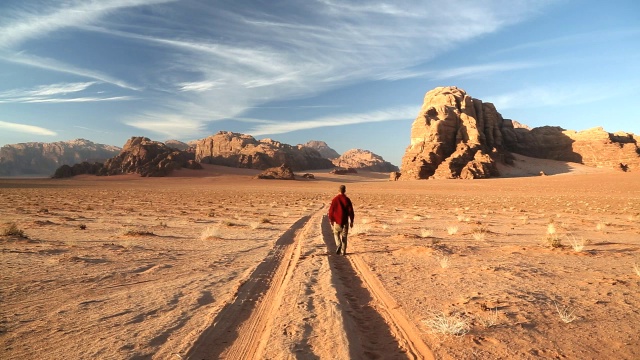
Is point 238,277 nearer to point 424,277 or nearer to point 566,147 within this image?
point 424,277

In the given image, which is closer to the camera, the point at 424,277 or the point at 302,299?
the point at 302,299

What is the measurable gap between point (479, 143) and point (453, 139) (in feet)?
19.8

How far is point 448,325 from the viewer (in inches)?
167

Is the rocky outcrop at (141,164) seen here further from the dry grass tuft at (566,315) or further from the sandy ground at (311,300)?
the dry grass tuft at (566,315)

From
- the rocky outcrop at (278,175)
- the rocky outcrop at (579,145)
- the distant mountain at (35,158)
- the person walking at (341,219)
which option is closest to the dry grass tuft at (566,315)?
the person walking at (341,219)

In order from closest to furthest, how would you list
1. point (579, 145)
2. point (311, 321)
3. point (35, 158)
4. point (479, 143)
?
point (311, 321) → point (479, 143) → point (579, 145) → point (35, 158)

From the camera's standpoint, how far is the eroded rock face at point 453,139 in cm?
7081

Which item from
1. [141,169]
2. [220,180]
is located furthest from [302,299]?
[141,169]

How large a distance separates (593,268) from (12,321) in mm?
9888

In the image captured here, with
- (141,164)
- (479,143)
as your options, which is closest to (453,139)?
(479,143)

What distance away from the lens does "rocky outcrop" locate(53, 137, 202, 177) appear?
9044 centimetres

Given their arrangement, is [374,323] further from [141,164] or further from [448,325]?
[141,164]

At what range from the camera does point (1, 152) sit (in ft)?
566

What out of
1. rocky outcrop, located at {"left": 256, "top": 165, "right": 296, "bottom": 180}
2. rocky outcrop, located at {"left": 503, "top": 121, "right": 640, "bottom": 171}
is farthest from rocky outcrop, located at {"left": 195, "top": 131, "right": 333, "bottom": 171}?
rocky outcrop, located at {"left": 503, "top": 121, "right": 640, "bottom": 171}
